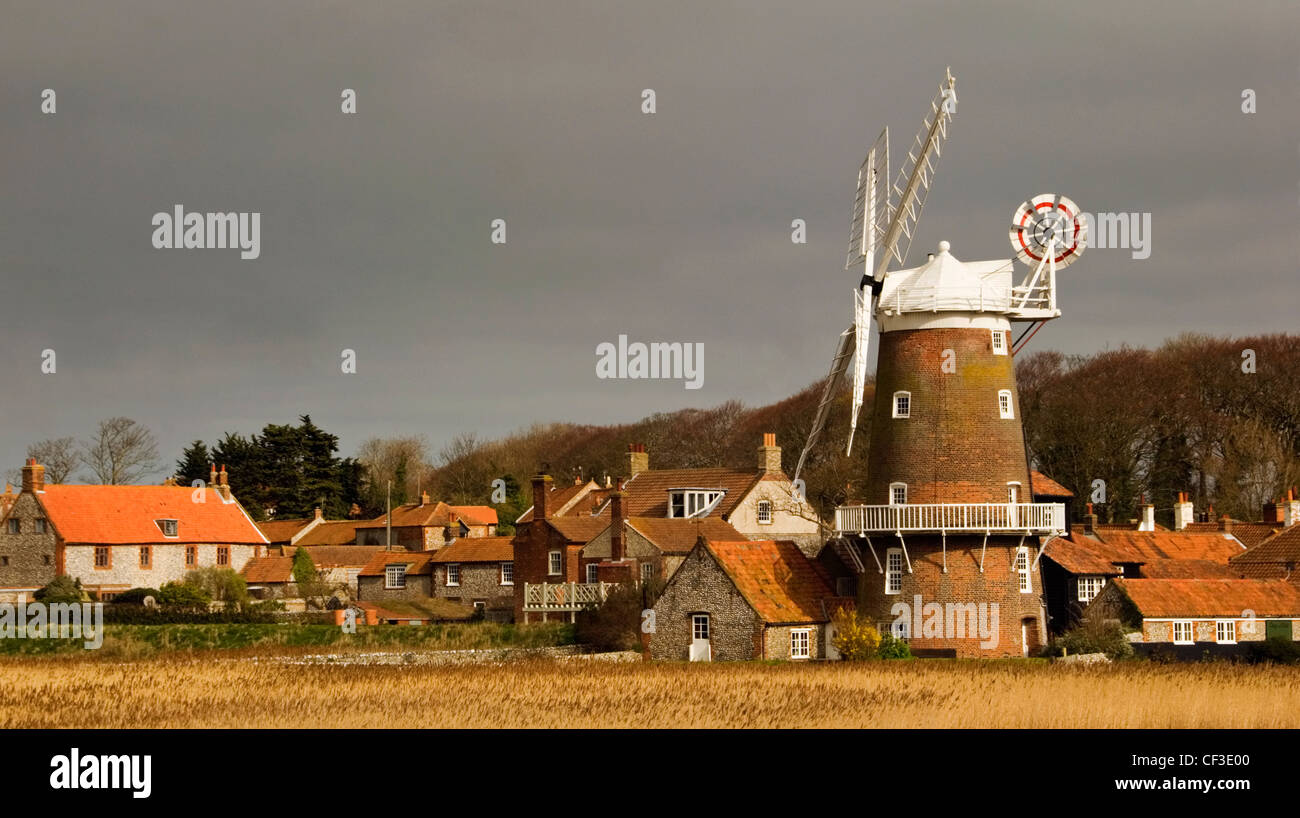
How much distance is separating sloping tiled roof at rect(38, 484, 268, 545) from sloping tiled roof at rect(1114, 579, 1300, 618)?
4170cm

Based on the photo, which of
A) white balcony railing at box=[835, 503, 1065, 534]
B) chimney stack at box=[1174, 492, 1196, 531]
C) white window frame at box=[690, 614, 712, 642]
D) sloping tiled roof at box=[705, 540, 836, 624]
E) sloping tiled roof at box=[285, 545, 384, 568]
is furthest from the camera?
sloping tiled roof at box=[285, 545, 384, 568]

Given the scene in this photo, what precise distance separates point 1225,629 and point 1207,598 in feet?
3.53

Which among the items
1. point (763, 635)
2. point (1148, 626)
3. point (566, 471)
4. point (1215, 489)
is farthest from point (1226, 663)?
point (566, 471)

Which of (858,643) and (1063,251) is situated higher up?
(1063,251)

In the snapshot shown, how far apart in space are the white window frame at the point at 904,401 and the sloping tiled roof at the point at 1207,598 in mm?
9363

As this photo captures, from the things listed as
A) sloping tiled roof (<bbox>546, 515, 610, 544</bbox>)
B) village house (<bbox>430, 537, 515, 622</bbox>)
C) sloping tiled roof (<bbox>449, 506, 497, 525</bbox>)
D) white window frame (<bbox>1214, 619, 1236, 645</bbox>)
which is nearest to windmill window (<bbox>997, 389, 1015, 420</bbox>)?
white window frame (<bbox>1214, 619, 1236, 645</bbox>)

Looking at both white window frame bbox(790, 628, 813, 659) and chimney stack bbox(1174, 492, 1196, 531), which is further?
chimney stack bbox(1174, 492, 1196, 531)

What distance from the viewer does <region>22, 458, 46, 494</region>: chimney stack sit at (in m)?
67.3

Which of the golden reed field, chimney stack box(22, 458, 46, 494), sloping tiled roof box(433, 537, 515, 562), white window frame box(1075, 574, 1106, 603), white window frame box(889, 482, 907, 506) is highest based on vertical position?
chimney stack box(22, 458, 46, 494)

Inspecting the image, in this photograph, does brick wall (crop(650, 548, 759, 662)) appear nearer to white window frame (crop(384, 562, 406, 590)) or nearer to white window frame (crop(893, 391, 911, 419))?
white window frame (crop(893, 391, 911, 419))
